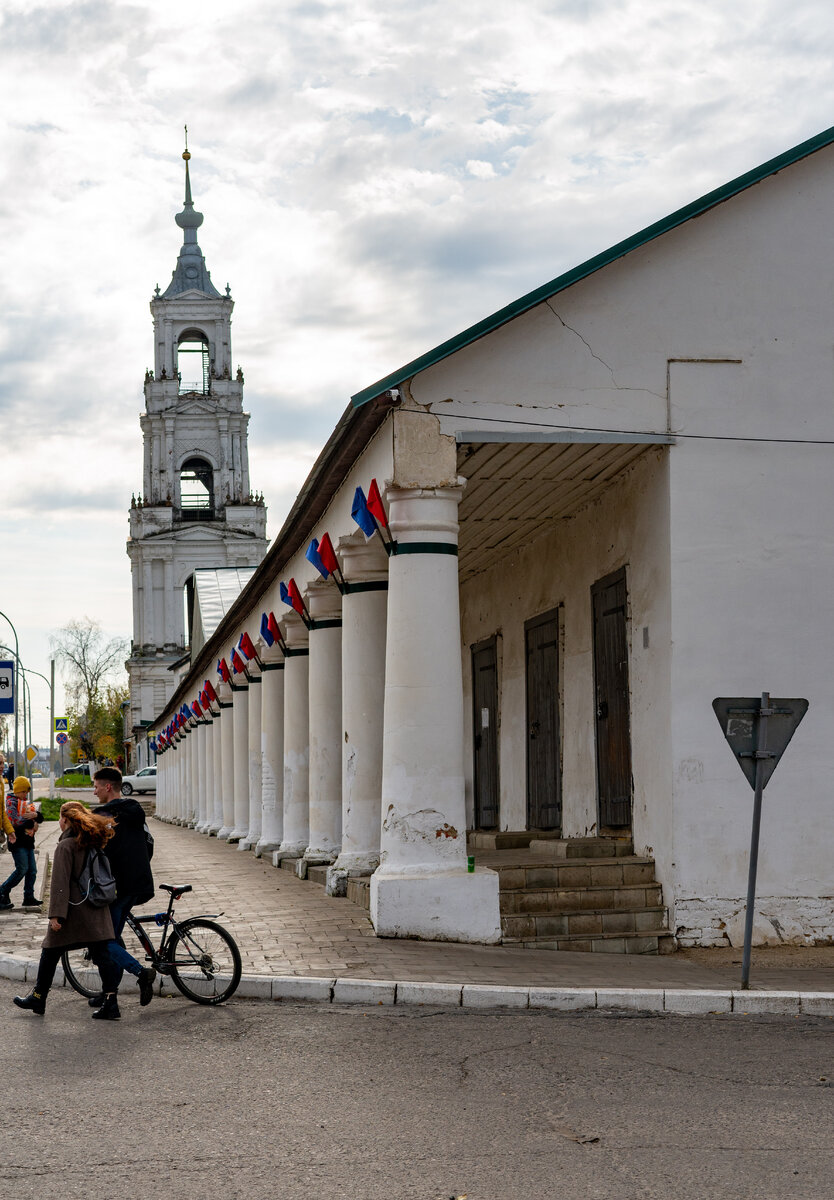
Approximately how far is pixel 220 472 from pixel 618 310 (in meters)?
85.4

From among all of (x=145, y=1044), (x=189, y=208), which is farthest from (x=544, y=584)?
(x=189, y=208)

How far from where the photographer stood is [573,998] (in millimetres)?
9359

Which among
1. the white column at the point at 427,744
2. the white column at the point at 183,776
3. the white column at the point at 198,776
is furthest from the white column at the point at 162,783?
the white column at the point at 427,744

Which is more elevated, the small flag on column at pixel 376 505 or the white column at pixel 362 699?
the small flag on column at pixel 376 505

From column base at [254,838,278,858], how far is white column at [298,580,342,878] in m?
5.24

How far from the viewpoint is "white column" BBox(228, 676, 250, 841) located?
29.6 m

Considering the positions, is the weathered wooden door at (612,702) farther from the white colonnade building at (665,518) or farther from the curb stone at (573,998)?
the curb stone at (573,998)

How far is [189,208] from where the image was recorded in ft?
340

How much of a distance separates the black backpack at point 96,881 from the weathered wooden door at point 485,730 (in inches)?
445

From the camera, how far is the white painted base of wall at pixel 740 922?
39.7 ft

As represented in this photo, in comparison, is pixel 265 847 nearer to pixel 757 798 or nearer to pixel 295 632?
pixel 295 632

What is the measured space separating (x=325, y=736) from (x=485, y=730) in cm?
425

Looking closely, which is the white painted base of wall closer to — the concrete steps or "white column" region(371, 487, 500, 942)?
Result: the concrete steps

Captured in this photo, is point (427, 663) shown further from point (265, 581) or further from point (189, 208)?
point (189, 208)
